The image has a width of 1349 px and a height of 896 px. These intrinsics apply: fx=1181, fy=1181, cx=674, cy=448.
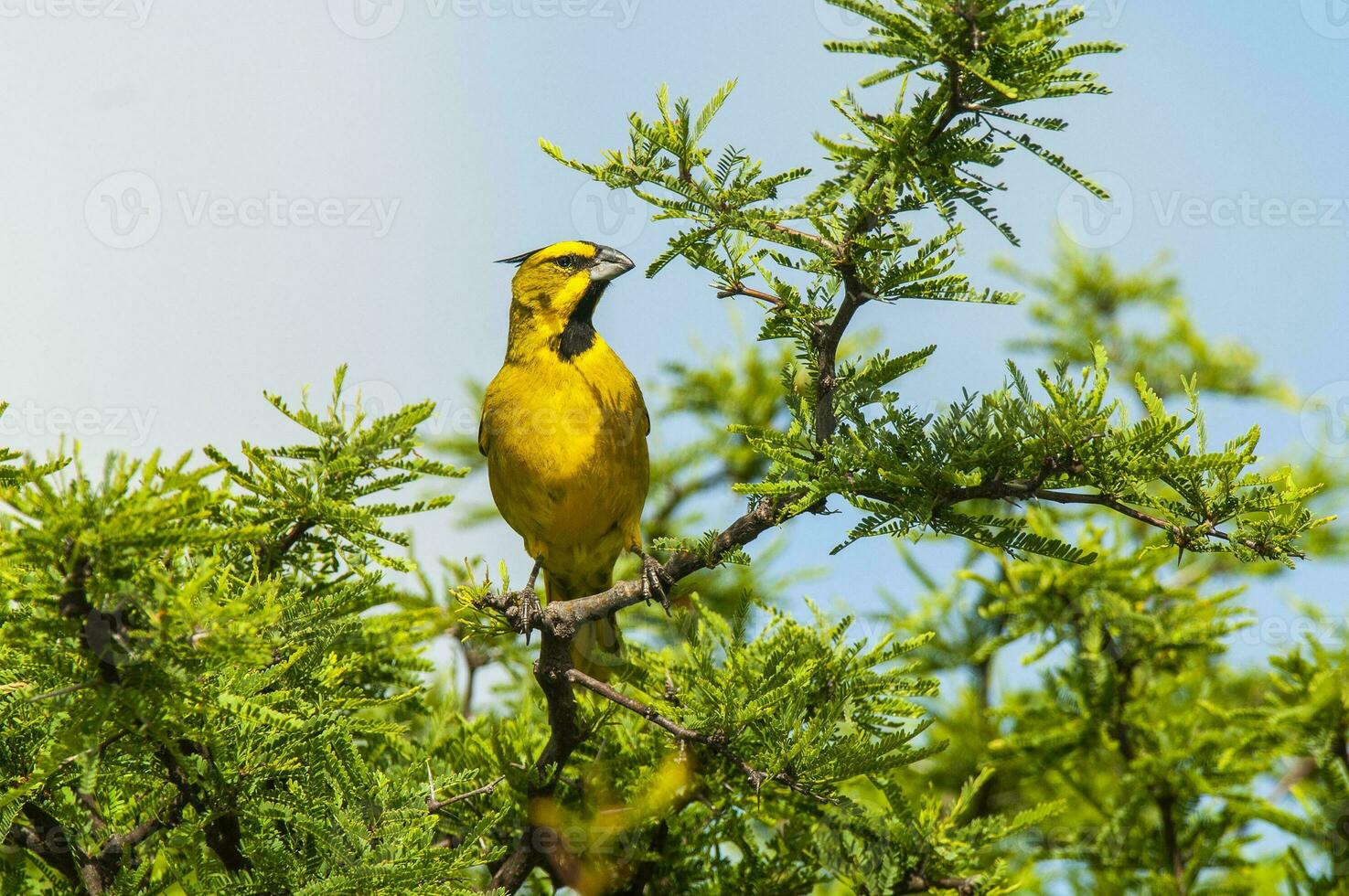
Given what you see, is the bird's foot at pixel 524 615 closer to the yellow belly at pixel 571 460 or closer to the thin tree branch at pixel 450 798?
the thin tree branch at pixel 450 798

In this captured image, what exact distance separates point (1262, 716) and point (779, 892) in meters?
2.08

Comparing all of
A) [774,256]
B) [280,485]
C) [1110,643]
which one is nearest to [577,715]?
[280,485]

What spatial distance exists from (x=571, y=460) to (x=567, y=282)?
3.97ft

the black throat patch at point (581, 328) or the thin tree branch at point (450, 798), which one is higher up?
the black throat patch at point (581, 328)

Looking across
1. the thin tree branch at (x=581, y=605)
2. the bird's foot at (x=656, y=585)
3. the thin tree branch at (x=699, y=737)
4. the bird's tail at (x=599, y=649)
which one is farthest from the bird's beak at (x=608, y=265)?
the thin tree branch at (x=699, y=737)

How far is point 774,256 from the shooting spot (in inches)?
113

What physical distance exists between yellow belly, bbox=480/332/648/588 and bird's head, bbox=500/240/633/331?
Answer: 317 millimetres

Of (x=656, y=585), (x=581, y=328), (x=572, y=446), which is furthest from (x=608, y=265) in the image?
(x=656, y=585)

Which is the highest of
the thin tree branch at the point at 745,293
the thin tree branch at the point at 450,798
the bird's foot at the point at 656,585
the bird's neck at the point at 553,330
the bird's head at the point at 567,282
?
the bird's head at the point at 567,282

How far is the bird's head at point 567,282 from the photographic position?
5.80 metres

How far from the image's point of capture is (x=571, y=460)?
16.6 feet

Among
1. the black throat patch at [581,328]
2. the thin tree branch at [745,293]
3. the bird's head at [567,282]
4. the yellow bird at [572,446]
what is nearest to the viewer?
the thin tree branch at [745,293]

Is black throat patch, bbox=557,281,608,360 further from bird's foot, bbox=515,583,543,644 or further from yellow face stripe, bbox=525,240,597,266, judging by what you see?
bird's foot, bbox=515,583,543,644

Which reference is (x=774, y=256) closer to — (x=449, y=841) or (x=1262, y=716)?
(x=449, y=841)
